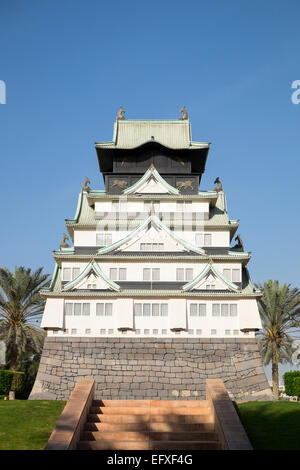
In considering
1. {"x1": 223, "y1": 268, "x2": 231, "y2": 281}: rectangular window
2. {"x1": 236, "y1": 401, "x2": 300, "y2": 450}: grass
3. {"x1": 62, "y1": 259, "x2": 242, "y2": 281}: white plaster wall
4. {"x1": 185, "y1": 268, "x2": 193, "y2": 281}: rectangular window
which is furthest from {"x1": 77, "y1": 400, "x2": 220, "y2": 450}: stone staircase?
{"x1": 223, "y1": 268, "x2": 231, "y2": 281}: rectangular window

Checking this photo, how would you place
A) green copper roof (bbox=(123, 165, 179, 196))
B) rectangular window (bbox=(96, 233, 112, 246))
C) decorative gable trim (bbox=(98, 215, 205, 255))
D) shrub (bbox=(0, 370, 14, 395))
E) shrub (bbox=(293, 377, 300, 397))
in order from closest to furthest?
shrub (bbox=(293, 377, 300, 397))
shrub (bbox=(0, 370, 14, 395))
decorative gable trim (bbox=(98, 215, 205, 255))
rectangular window (bbox=(96, 233, 112, 246))
green copper roof (bbox=(123, 165, 179, 196))

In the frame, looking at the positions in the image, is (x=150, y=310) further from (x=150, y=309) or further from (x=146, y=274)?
(x=146, y=274)

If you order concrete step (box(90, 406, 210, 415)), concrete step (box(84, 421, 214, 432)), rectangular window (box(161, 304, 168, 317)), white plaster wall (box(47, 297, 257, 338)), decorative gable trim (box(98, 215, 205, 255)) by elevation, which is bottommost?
concrete step (box(84, 421, 214, 432))

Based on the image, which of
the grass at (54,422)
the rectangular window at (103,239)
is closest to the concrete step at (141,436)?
the grass at (54,422)

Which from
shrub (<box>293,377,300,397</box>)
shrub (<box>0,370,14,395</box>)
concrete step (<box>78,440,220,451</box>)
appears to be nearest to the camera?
concrete step (<box>78,440,220,451</box>)

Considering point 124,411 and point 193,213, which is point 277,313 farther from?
point 124,411

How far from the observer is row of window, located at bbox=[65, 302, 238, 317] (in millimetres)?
35344

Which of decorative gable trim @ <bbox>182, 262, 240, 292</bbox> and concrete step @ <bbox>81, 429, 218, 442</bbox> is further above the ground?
decorative gable trim @ <bbox>182, 262, 240, 292</bbox>

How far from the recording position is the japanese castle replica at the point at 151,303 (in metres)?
33.7

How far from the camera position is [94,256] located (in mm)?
36812

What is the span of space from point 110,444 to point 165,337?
14.2 meters

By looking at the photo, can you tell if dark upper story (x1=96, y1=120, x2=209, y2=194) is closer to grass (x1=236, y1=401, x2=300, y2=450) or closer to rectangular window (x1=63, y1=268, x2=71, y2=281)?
rectangular window (x1=63, y1=268, x2=71, y2=281)

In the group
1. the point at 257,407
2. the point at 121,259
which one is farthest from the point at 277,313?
the point at 257,407

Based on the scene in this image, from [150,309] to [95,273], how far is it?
4368mm
